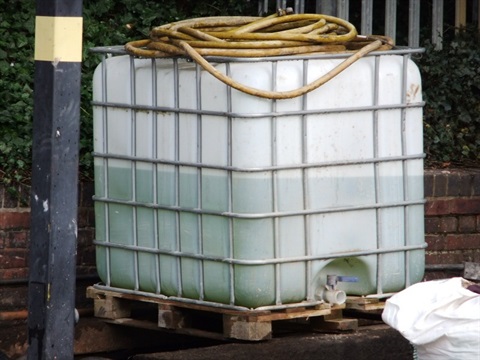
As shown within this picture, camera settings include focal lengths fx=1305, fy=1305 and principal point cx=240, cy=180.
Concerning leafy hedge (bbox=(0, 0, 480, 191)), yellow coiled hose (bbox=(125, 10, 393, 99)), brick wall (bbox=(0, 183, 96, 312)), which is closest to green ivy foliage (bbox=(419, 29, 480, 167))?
leafy hedge (bbox=(0, 0, 480, 191))

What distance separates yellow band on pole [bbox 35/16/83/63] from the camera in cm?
495

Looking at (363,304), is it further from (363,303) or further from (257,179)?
(257,179)

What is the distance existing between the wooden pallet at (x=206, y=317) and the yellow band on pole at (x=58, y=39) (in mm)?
1245

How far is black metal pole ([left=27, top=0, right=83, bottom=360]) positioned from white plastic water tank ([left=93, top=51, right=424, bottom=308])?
0.57 meters

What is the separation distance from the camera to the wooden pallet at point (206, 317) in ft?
17.7

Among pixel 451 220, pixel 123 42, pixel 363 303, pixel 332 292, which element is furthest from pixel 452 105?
pixel 332 292

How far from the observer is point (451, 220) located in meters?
6.91

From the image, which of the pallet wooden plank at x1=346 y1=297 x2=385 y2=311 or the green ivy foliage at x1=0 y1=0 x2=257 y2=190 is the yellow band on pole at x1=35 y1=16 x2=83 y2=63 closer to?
the green ivy foliage at x1=0 y1=0 x2=257 y2=190

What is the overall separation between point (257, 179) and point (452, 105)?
256cm

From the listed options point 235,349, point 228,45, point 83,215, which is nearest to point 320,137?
point 228,45

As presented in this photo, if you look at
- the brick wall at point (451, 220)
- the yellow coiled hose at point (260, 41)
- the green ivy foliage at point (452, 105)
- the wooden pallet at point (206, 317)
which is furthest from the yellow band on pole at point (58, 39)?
the green ivy foliage at point (452, 105)

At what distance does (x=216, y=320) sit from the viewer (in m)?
6.10

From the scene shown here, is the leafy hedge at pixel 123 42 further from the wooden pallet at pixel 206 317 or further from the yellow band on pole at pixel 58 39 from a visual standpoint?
the yellow band on pole at pixel 58 39

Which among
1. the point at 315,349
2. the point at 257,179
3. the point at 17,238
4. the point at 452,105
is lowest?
the point at 315,349
